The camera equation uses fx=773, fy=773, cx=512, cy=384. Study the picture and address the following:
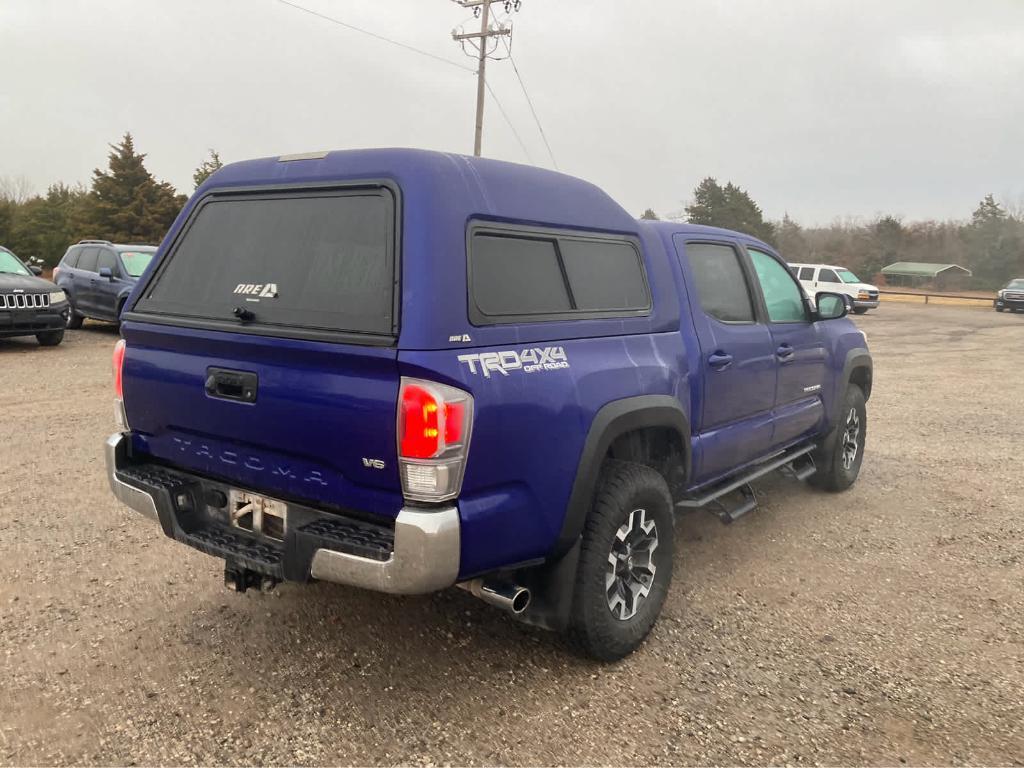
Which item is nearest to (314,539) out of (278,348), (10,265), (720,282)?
(278,348)

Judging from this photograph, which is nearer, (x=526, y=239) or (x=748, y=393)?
(x=526, y=239)

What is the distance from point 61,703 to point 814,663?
306cm

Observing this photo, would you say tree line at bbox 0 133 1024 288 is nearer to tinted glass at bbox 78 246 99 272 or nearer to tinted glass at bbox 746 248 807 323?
tinted glass at bbox 78 246 99 272

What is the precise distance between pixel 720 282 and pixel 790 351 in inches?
31.3

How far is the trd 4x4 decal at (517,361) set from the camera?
262 centimetres

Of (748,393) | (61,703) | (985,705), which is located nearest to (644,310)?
(748,393)

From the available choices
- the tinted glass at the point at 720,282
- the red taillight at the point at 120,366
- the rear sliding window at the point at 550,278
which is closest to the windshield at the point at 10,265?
the red taillight at the point at 120,366

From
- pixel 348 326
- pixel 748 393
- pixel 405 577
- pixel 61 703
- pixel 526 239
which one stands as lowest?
pixel 61 703

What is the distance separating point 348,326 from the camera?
2.68m

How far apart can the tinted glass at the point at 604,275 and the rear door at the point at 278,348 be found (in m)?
0.90

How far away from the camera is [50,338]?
1246 cm

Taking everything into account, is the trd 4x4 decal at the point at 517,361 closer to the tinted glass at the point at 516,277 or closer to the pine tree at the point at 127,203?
the tinted glass at the point at 516,277

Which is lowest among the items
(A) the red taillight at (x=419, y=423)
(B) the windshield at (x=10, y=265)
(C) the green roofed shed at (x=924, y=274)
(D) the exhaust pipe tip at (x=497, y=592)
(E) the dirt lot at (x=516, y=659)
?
(E) the dirt lot at (x=516, y=659)

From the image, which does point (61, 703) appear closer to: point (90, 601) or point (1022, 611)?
point (90, 601)
